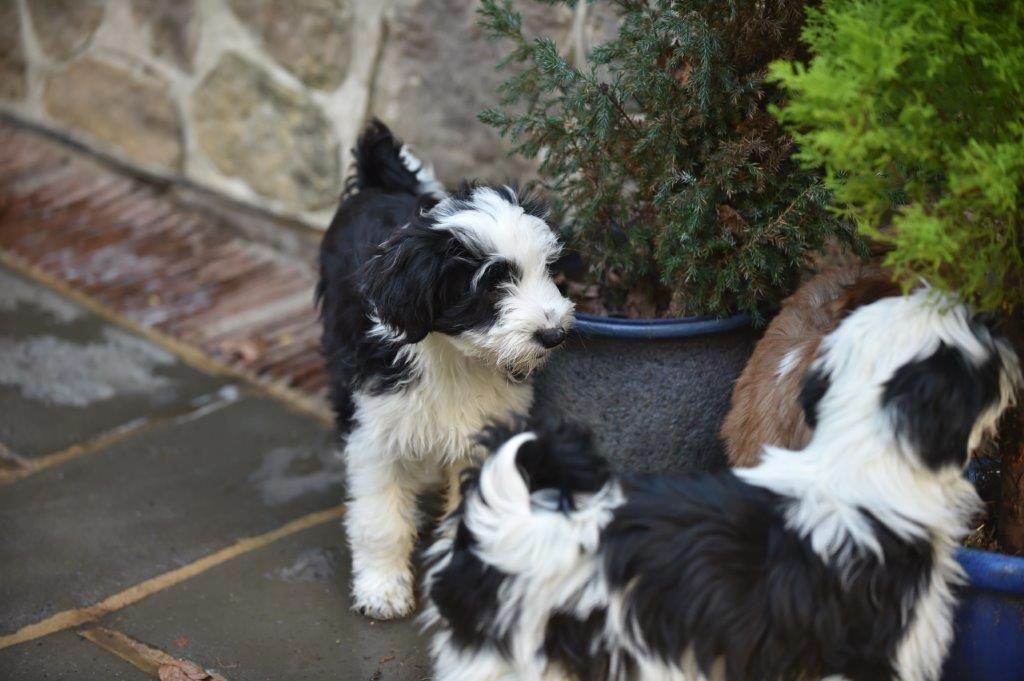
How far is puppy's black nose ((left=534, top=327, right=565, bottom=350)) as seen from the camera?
115 inches

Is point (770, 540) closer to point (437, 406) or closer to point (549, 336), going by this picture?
point (549, 336)

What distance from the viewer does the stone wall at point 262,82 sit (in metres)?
4.71

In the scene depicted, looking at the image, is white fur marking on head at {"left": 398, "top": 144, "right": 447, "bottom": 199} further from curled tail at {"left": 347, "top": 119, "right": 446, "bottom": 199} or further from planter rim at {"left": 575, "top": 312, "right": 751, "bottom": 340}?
planter rim at {"left": 575, "top": 312, "right": 751, "bottom": 340}

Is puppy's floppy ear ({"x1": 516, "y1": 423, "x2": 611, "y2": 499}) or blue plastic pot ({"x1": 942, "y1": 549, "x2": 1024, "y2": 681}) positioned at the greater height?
puppy's floppy ear ({"x1": 516, "y1": 423, "x2": 611, "y2": 499})

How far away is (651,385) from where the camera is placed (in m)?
3.39

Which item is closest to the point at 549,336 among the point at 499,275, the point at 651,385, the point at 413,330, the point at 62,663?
the point at 499,275

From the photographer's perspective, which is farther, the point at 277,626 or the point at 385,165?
the point at 385,165

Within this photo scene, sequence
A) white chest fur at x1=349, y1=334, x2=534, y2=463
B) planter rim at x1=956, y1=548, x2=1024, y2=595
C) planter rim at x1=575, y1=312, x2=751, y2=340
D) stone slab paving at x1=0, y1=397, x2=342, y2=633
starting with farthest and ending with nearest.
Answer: stone slab paving at x1=0, y1=397, x2=342, y2=633 < planter rim at x1=575, y1=312, x2=751, y2=340 < white chest fur at x1=349, y1=334, x2=534, y2=463 < planter rim at x1=956, y1=548, x2=1024, y2=595

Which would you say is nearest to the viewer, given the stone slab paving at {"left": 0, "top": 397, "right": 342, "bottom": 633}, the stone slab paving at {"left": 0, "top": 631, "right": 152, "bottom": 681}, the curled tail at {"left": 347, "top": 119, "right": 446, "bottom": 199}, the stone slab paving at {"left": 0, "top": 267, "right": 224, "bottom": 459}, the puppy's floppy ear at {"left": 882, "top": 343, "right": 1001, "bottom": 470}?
the puppy's floppy ear at {"left": 882, "top": 343, "right": 1001, "bottom": 470}

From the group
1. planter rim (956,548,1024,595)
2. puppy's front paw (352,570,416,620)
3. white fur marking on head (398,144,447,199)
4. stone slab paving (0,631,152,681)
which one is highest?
white fur marking on head (398,144,447,199)

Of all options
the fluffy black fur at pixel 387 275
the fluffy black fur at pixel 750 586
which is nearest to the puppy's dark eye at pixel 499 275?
the fluffy black fur at pixel 387 275

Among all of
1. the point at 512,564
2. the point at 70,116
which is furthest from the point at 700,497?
the point at 70,116

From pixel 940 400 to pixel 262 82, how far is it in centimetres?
374

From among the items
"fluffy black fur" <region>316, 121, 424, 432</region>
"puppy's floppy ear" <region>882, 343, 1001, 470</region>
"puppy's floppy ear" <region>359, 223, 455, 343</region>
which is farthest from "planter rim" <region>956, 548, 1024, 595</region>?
"fluffy black fur" <region>316, 121, 424, 432</region>
